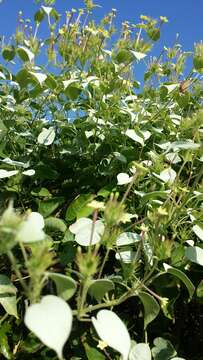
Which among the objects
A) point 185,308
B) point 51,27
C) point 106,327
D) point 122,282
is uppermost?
point 51,27

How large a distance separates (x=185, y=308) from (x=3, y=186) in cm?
54

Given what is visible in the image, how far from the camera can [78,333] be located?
41.1 inches

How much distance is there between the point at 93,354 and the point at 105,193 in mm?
389

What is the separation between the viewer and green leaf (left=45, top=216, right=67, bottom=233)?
1.09m

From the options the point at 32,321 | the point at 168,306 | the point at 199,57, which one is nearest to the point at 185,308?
the point at 168,306

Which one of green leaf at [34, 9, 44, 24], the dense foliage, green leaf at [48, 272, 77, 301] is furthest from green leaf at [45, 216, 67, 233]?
green leaf at [34, 9, 44, 24]

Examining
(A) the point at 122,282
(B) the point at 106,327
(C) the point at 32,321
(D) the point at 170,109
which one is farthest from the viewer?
(D) the point at 170,109

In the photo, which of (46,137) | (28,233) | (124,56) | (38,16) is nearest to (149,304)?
(28,233)

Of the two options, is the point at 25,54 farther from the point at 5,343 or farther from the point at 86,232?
the point at 5,343

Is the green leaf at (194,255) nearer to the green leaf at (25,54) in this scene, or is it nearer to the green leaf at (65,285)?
the green leaf at (65,285)

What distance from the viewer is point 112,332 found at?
2.19 feet

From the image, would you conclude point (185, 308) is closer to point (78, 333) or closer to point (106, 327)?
point (78, 333)

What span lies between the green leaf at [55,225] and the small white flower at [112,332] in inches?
16.5

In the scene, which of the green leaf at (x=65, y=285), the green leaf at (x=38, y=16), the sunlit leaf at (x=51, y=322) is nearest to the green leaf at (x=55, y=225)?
the green leaf at (x=65, y=285)
